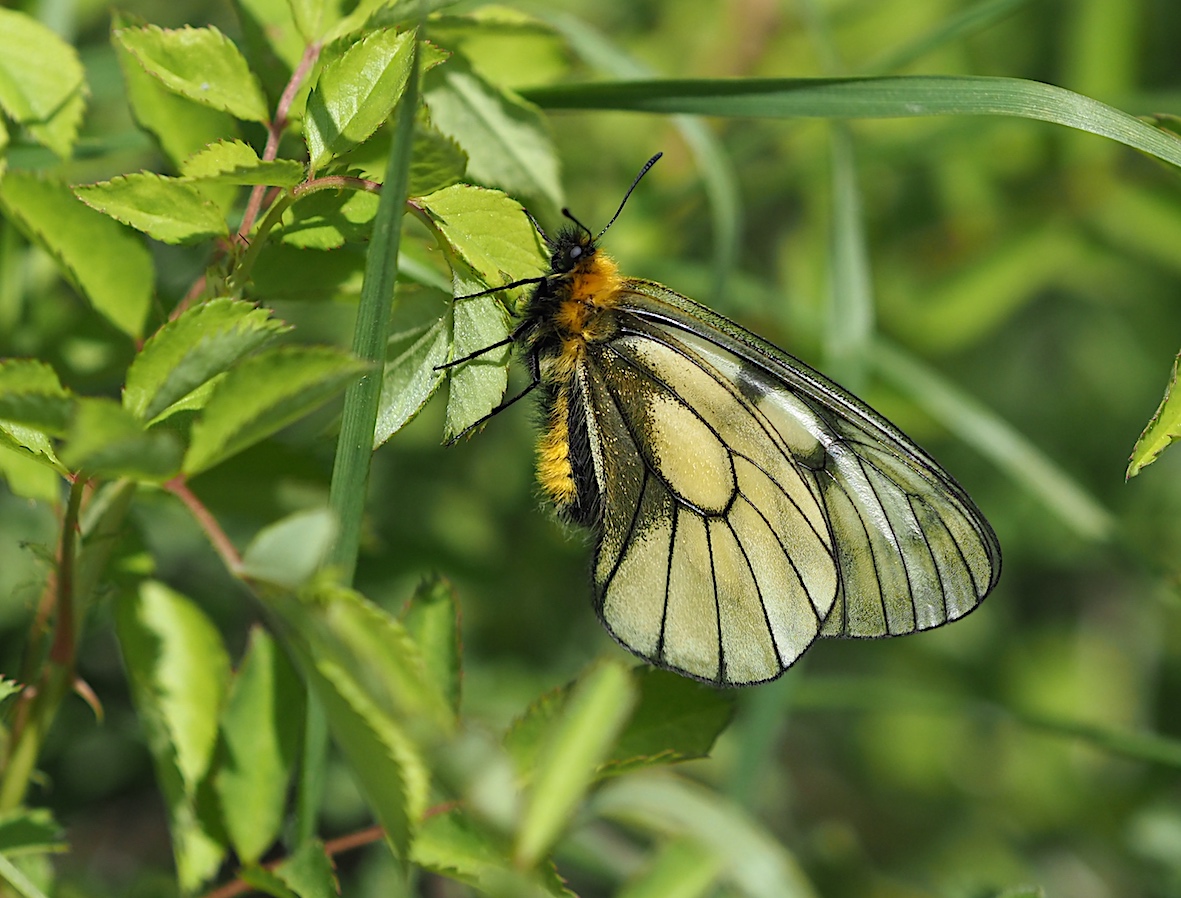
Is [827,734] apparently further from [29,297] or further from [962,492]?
[29,297]

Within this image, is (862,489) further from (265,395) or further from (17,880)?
(17,880)

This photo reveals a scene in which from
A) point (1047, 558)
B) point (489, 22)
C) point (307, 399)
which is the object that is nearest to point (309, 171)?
point (307, 399)

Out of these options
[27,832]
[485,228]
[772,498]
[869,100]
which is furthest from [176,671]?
[869,100]

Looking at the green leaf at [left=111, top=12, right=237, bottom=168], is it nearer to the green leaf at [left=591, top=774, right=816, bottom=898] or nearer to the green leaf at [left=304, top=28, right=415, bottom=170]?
the green leaf at [left=304, top=28, right=415, bottom=170]

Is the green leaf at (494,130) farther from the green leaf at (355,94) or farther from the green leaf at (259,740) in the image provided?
the green leaf at (259,740)

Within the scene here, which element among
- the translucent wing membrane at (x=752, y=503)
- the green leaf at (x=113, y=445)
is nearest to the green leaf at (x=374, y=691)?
the green leaf at (x=113, y=445)
